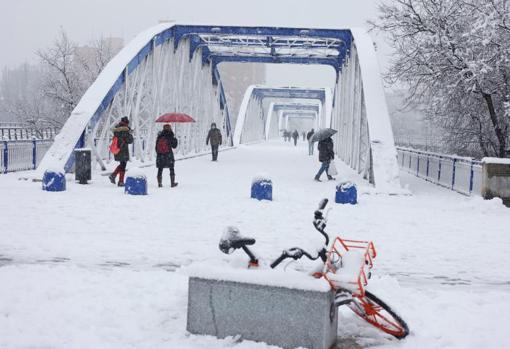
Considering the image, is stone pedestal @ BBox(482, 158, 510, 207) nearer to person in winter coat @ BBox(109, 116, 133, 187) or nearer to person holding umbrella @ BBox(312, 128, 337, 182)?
person holding umbrella @ BBox(312, 128, 337, 182)

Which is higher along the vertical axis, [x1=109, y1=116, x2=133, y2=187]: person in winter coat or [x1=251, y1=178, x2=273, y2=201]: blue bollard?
[x1=109, y1=116, x2=133, y2=187]: person in winter coat

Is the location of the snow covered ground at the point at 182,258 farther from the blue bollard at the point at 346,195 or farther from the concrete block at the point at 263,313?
the blue bollard at the point at 346,195

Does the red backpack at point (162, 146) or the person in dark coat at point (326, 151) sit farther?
the person in dark coat at point (326, 151)

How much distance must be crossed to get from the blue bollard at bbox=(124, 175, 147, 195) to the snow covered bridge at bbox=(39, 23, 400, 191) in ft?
11.9

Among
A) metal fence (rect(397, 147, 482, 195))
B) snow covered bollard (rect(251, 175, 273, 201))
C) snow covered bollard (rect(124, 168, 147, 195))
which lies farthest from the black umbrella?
snow covered bollard (rect(124, 168, 147, 195))

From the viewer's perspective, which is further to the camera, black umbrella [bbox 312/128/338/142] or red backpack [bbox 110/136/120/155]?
black umbrella [bbox 312/128/338/142]

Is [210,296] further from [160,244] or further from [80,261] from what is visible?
[160,244]

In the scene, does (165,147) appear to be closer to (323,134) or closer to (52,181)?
(52,181)

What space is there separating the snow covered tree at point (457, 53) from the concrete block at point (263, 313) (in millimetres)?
11670

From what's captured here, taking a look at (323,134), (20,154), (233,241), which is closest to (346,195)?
(323,134)

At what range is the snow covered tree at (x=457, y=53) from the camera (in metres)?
14.7

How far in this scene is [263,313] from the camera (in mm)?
4043

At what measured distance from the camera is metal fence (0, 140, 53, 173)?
675 inches

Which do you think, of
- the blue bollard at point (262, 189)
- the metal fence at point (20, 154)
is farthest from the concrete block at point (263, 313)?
the metal fence at point (20, 154)
